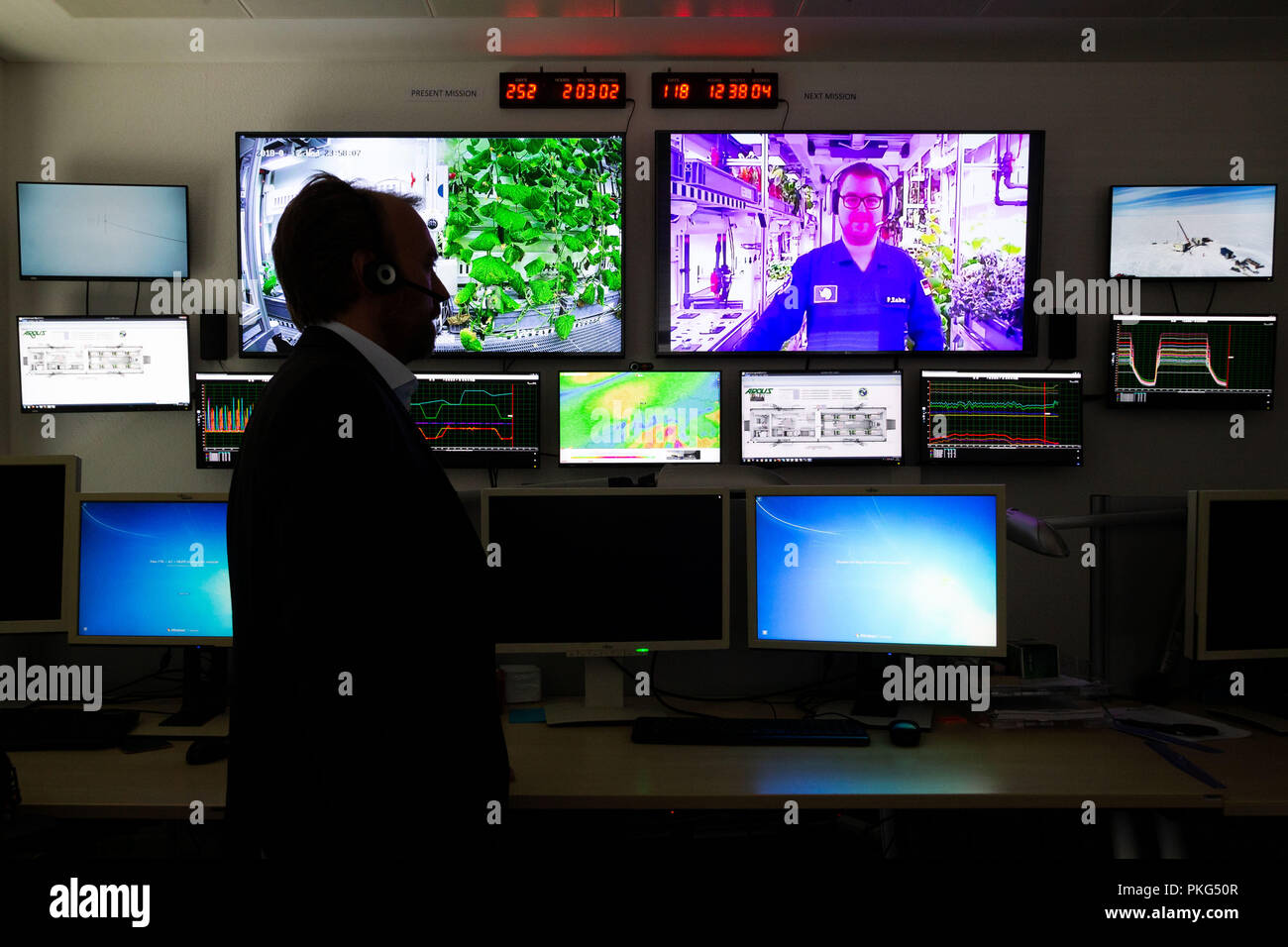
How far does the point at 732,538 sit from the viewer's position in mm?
2045

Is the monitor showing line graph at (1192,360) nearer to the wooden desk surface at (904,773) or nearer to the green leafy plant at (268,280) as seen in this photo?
the wooden desk surface at (904,773)

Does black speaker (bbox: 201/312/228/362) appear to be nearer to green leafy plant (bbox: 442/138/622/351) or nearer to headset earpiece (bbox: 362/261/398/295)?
green leafy plant (bbox: 442/138/622/351)

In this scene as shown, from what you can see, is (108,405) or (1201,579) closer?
(1201,579)

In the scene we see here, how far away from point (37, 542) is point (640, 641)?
57.9 inches

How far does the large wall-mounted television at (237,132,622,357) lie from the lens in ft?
8.82

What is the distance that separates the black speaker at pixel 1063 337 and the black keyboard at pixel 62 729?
9.35 feet

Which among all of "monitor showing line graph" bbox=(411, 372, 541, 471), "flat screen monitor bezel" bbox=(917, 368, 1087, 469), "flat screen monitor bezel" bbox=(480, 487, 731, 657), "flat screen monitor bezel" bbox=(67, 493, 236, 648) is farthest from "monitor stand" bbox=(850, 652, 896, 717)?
"flat screen monitor bezel" bbox=(67, 493, 236, 648)

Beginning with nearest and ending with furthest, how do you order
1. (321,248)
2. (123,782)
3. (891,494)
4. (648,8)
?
(321,248), (123,782), (891,494), (648,8)

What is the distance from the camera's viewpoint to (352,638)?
0.97 m

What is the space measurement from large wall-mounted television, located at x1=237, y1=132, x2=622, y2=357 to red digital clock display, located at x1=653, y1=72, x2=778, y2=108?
0.80 feet

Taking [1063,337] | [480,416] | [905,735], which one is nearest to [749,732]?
[905,735]

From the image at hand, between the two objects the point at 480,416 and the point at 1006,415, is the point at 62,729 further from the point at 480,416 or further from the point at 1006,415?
the point at 1006,415
